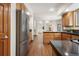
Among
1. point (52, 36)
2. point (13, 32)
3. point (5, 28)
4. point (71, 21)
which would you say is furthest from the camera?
point (52, 36)

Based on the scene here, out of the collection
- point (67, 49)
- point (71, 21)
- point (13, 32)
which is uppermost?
point (71, 21)

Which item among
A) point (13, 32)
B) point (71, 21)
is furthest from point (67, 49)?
point (71, 21)

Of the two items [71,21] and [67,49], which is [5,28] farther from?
[71,21]

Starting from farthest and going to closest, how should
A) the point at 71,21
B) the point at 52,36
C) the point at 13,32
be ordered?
the point at 52,36 → the point at 71,21 → the point at 13,32

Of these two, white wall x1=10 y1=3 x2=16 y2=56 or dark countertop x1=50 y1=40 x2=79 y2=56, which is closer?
dark countertop x1=50 y1=40 x2=79 y2=56

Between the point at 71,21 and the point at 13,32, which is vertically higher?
the point at 71,21

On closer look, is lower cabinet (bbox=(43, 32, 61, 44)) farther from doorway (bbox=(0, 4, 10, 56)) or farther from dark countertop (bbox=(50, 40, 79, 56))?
dark countertop (bbox=(50, 40, 79, 56))

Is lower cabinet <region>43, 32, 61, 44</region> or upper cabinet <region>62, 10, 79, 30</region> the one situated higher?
upper cabinet <region>62, 10, 79, 30</region>

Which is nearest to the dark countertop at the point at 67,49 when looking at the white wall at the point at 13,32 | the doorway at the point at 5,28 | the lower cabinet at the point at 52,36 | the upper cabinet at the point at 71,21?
the white wall at the point at 13,32

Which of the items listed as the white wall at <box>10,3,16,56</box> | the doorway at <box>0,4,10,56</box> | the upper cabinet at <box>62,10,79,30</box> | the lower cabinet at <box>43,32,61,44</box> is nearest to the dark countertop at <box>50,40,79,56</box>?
the white wall at <box>10,3,16,56</box>

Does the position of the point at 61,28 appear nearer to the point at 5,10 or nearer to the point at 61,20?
the point at 61,20

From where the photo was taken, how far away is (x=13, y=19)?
97.1 inches

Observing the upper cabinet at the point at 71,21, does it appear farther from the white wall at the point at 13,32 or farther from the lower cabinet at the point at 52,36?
the white wall at the point at 13,32

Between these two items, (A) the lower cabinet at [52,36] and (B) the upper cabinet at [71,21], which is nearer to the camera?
(A) the lower cabinet at [52,36]
